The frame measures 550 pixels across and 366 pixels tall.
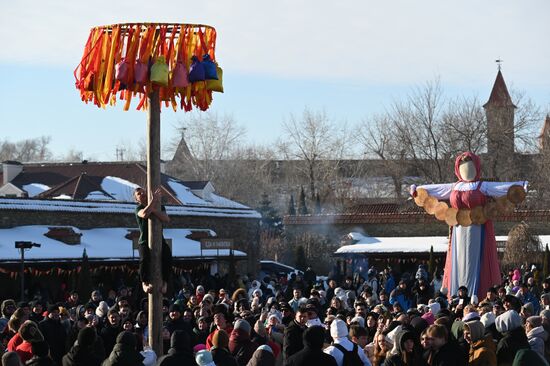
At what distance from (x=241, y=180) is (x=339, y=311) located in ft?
233

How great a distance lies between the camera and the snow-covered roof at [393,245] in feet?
149

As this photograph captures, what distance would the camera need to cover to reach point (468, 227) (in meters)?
26.3

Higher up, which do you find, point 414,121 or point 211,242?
point 414,121

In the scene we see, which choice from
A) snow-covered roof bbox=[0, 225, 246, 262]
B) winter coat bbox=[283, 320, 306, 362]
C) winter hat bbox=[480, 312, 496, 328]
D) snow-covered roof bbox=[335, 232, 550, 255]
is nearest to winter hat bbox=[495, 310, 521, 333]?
winter hat bbox=[480, 312, 496, 328]

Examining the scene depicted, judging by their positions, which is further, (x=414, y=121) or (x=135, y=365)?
(x=414, y=121)

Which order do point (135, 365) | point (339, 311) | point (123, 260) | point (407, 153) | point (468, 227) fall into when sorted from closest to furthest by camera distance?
point (135, 365) → point (339, 311) → point (468, 227) → point (123, 260) → point (407, 153)

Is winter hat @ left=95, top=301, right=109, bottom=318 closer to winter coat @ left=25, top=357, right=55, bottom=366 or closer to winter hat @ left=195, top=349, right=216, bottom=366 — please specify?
winter coat @ left=25, top=357, right=55, bottom=366

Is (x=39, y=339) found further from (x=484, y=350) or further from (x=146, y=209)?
(x=484, y=350)

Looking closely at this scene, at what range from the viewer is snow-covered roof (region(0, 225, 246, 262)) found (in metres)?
32.5

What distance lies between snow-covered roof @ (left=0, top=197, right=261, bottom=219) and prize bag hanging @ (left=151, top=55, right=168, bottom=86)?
24.9 meters

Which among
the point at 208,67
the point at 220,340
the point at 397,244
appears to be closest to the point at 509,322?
Result: the point at 220,340

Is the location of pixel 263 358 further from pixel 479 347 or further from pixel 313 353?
pixel 479 347

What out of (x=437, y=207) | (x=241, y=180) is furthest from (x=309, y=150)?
(x=437, y=207)

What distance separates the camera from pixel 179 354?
32.0 feet
